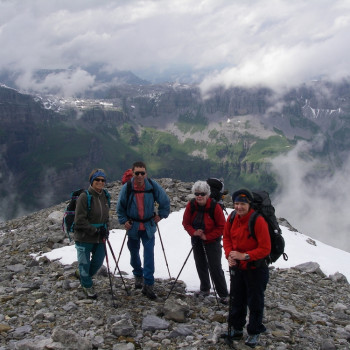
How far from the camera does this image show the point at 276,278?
15.6 metres

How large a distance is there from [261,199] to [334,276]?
11700mm

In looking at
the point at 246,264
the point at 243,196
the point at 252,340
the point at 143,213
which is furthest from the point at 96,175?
the point at 252,340

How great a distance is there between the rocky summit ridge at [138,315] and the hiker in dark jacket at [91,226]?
88 centimetres

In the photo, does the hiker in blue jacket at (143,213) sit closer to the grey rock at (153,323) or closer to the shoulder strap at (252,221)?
the grey rock at (153,323)

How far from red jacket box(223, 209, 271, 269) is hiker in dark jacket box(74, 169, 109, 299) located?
14.0 ft

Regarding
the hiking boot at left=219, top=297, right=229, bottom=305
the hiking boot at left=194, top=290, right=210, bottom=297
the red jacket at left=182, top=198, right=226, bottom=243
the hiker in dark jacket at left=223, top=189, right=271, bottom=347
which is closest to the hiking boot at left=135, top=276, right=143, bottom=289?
the hiking boot at left=194, top=290, right=210, bottom=297

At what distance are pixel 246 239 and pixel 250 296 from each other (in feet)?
4.72

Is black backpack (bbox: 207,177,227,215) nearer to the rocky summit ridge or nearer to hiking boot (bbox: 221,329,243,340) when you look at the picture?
the rocky summit ridge

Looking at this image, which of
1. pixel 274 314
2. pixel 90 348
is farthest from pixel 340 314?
pixel 90 348

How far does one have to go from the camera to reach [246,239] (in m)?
8.23

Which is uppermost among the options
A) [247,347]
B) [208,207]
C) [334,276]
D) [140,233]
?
[208,207]

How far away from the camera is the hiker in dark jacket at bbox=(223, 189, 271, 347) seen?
8.00 meters

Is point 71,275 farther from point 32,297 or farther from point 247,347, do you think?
point 247,347

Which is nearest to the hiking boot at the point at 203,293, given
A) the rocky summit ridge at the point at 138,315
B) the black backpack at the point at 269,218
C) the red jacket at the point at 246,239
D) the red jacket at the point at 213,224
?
the rocky summit ridge at the point at 138,315
